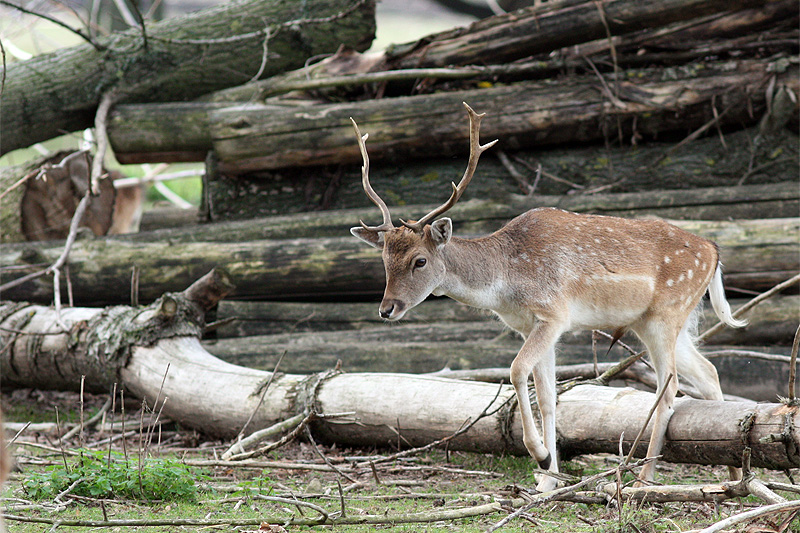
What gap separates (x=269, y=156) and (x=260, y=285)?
1.83 meters

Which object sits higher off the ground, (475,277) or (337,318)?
(475,277)

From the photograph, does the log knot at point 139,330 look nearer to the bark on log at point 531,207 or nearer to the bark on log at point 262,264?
the bark on log at point 262,264

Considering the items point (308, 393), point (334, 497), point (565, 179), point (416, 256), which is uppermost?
point (416, 256)

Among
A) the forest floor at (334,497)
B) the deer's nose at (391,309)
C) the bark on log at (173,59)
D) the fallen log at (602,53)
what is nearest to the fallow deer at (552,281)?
the deer's nose at (391,309)

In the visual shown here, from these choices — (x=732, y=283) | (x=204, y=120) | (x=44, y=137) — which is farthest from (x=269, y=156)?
(x=732, y=283)

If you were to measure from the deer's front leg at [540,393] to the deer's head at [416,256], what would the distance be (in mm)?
771

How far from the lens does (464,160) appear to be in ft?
30.7

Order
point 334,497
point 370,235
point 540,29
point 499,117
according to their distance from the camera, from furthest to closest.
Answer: point 540,29
point 499,117
point 370,235
point 334,497

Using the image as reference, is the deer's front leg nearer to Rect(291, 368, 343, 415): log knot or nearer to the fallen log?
Rect(291, 368, 343, 415): log knot

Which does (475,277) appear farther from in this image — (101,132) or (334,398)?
(101,132)

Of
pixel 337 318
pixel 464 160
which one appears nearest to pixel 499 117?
pixel 464 160

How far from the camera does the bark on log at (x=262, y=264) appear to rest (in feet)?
24.7

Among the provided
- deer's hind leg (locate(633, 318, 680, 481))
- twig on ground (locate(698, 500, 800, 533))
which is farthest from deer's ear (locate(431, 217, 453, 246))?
twig on ground (locate(698, 500, 800, 533))

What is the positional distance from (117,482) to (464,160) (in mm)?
6094
